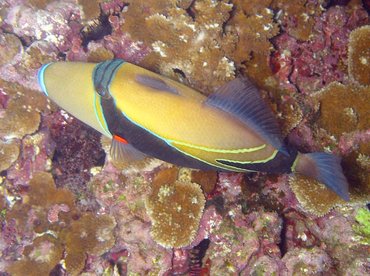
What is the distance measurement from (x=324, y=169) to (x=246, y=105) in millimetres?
799

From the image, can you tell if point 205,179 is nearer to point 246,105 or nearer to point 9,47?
point 246,105

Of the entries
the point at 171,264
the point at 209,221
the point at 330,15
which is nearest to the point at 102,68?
the point at 209,221

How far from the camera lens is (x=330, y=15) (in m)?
4.38

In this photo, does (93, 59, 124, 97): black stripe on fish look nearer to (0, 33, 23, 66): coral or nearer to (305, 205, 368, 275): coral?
(0, 33, 23, 66): coral

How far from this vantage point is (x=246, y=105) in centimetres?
211

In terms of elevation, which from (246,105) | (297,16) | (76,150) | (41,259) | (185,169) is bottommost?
(41,259)

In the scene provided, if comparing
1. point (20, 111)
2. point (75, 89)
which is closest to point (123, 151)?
point (75, 89)

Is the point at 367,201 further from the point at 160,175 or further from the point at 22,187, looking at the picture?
the point at 22,187

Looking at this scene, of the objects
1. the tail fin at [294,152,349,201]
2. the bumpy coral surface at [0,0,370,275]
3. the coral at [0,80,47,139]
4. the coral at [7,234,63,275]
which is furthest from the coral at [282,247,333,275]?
the coral at [0,80,47,139]

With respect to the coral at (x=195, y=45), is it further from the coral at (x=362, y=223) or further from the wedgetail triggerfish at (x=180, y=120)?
the coral at (x=362, y=223)

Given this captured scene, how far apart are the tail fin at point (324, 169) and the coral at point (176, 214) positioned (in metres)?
1.33

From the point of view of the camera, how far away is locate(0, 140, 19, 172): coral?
4242mm

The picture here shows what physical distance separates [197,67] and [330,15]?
196 centimetres

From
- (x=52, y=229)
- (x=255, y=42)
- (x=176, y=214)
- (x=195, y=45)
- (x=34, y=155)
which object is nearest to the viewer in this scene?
(x=176, y=214)
